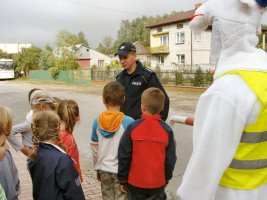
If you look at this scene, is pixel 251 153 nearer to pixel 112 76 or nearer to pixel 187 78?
pixel 187 78

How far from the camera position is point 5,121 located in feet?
8.24

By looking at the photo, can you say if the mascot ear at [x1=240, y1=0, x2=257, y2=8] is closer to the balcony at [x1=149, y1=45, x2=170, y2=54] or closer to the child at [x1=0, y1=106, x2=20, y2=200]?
the child at [x1=0, y1=106, x2=20, y2=200]

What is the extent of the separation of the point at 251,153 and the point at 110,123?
1.94 m

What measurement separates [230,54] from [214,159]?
1.83 feet

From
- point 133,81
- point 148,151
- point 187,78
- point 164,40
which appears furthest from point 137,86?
point 164,40

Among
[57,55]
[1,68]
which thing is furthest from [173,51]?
[1,68]

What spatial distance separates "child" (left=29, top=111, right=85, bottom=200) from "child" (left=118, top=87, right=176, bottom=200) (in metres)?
0.58

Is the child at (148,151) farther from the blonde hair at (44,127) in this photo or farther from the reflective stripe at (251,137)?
the reflective stripe at (251,137)

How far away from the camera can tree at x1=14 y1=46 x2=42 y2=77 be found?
52.6 metres

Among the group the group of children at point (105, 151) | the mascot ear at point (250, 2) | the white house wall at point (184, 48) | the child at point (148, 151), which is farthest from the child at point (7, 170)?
the white house wall at point (184, 48)

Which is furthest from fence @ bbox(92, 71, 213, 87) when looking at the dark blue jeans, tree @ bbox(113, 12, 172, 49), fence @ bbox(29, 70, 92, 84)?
tree @ bbox(113, 12, 172, 49)

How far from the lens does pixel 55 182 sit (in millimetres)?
2602

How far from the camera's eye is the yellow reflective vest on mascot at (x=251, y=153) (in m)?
1.55

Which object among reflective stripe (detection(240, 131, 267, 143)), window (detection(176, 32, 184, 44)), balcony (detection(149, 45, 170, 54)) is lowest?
reflective stripe (detection(240, 131, 267, 143))
